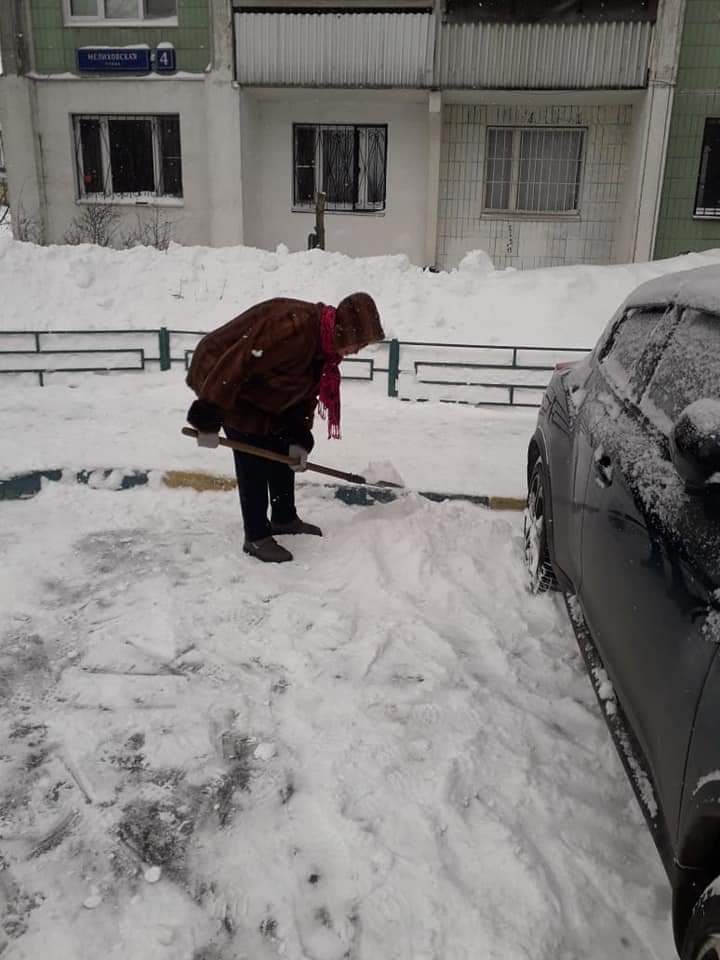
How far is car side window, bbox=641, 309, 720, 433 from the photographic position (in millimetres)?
2154

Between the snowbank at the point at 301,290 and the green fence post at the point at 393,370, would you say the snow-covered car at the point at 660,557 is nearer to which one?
the green fence post at the point at 393,370

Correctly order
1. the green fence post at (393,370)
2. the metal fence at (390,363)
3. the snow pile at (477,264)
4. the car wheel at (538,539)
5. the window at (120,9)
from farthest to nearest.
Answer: the window at (120,9)
the snow pile at (477,264)
the metal fence at (390,363)
the green fence post at (393,370)
the car wheel at (538,539)

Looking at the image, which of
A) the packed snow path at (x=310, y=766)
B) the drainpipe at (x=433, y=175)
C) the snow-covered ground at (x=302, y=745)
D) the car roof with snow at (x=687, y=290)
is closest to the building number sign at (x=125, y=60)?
the drainpipe at (x=433, y=175)

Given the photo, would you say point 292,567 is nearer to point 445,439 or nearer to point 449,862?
point 449,862

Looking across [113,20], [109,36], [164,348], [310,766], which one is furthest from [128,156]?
[310,766]

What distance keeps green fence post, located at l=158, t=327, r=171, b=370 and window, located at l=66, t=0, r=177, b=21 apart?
8468 mm

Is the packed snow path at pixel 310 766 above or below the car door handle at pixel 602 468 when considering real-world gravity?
below

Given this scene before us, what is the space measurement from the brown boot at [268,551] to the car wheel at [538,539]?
4.24 feet

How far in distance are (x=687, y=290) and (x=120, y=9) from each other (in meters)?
14.5

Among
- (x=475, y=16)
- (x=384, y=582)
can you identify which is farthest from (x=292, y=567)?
(x=475, y=16)

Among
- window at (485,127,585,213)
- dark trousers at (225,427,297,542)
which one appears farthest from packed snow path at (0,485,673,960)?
window at (485,127,585,213)

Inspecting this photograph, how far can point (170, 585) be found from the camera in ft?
12.8

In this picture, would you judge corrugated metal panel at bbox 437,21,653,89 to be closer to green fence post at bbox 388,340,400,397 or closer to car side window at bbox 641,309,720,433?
green fence post at bbox 388,340,400,397

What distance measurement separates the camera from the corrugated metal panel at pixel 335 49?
1227 centimetres
